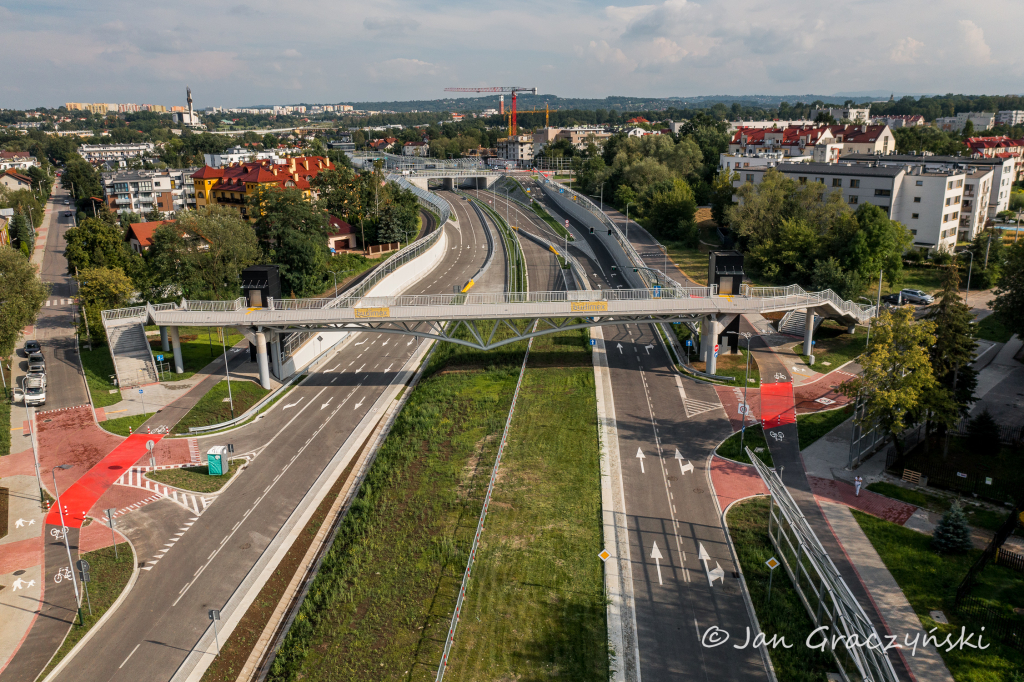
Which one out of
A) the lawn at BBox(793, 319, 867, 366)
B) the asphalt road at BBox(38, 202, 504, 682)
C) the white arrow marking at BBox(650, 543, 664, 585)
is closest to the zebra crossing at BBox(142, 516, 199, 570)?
the asphalt road at BBox(38, 202, 504, 682)

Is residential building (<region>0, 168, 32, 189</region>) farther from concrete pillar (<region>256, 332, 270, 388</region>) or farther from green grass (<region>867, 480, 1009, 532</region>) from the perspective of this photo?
green grass (<region>867, 480, 1009, 532</region>)

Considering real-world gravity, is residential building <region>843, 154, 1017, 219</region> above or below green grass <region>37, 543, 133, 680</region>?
above

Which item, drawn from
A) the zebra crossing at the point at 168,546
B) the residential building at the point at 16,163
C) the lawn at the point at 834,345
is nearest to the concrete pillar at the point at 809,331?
the lawn at the point at 834,345

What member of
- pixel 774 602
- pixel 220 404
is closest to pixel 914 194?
pixel 774 602

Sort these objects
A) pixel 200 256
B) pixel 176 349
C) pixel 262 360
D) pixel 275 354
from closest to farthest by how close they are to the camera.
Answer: pixel 262 360 → pixel 275 354 → pixel 176 349 → pixel 200 256

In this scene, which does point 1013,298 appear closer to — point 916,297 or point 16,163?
point 916,297

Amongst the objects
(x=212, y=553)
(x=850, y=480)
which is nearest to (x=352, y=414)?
(x=212, y=553)
